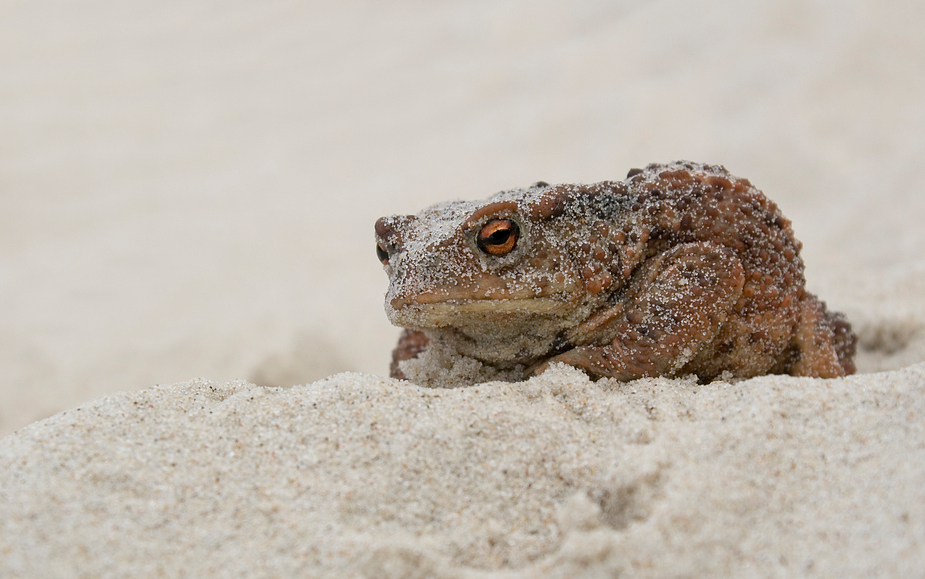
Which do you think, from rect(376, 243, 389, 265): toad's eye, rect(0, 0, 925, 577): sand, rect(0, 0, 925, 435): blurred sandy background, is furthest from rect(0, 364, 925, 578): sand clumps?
rect(0, 0, 925, 435): blurred sandy background

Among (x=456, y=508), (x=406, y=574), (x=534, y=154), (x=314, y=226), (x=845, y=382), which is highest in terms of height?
(x=534, y=154)

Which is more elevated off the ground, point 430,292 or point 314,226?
point 314,226

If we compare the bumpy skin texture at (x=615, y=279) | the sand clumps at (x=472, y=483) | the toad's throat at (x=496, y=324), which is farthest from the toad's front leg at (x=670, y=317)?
the sand clumps at (x=472, y=483)

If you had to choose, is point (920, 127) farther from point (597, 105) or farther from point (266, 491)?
point (266, 491)

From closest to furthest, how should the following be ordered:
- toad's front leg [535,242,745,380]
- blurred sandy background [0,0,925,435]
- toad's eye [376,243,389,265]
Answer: toad's front leg [535,242,745,380], toad's eye [376,243,389,265], blurred sandy background [0,0,925,435]

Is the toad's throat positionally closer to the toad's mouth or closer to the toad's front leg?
the toad's mouth

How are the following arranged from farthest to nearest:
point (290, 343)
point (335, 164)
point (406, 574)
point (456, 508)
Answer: point (335, 164), point (290, 343), point (456, 508), point (406, 574)

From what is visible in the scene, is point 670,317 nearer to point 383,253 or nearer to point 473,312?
point 473,312

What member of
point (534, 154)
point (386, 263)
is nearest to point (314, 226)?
point (534, 154)
